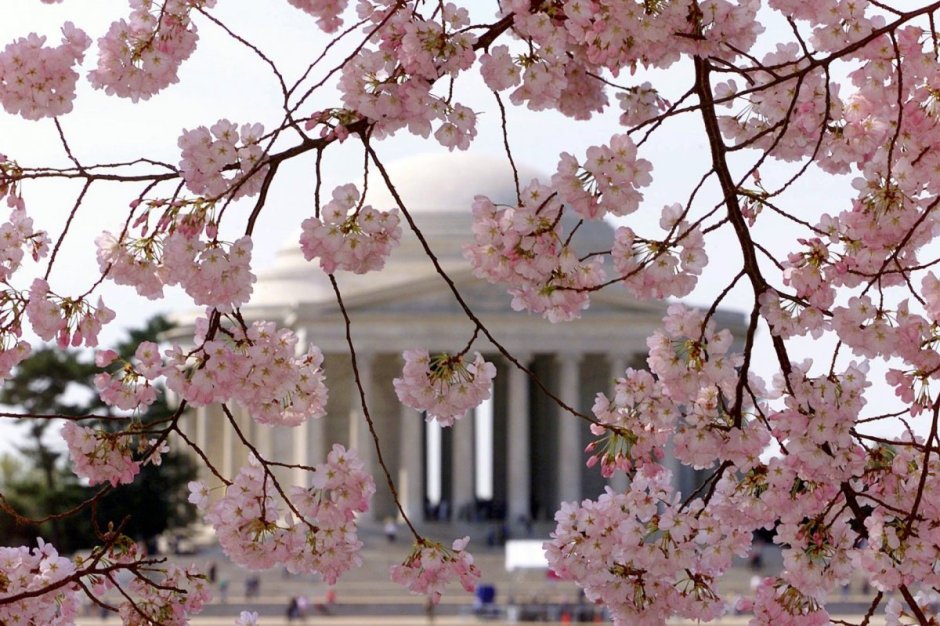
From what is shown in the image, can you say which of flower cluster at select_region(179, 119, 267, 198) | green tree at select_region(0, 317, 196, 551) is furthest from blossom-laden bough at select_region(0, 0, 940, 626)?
green tree at select_region(0, 317, 196, 551)

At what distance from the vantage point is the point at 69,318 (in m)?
11.6

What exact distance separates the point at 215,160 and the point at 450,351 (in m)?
113

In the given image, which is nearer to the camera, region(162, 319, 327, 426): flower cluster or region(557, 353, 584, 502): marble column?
region(162, 319, 327, 426): flower cluster

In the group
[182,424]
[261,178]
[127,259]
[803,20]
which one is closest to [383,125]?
[261,178]

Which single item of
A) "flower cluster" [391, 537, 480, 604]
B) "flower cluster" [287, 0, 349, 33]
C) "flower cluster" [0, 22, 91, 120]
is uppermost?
"flower cluster" [287, 0, 349, 33]

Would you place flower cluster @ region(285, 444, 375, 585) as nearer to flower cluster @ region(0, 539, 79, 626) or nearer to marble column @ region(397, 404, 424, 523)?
flower cluster @ region(0, 539, 79, 626)

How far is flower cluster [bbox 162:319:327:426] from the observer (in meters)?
11.1

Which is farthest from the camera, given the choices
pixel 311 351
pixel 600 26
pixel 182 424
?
pixel 182 424

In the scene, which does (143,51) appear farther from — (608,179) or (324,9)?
(608,179)

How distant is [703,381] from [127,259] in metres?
2.93

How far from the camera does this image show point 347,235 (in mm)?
11234

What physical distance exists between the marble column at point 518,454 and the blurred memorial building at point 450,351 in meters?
0.08

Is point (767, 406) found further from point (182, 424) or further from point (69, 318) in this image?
point (182, 424)

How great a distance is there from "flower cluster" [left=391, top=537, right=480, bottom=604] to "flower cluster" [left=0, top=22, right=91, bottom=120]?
9.97ft
